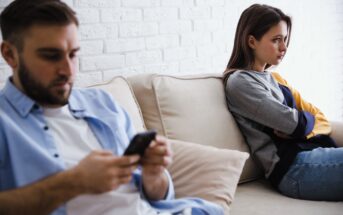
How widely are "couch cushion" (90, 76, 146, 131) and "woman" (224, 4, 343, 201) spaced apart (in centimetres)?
46

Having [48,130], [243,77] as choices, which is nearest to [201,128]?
[243,77]

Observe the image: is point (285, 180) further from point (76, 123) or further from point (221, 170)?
point (76, 123)

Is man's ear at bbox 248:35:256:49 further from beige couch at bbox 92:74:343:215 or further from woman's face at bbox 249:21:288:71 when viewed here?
beige couch at bbox 92:74:343:215

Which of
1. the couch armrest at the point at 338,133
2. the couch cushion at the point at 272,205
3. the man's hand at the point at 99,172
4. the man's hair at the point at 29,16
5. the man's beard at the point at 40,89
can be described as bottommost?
the couch cushion at the point at 272,205

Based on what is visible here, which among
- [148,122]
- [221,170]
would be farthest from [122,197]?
[148,122]

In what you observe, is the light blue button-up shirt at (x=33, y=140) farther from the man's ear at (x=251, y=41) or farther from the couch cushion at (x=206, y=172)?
the man's ear at (x=251, y=41)

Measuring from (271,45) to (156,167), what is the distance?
105 centimetres

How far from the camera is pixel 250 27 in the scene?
198 cm

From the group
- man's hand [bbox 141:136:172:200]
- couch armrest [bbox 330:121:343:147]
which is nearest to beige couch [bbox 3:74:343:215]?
couch armrest [bbox 330:121:343:147]

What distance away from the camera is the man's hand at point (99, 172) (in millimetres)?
945

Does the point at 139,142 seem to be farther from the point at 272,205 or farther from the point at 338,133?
the point at 338,133

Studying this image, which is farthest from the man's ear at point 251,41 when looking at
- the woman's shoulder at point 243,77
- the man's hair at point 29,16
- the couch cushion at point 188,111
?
the man's hair at point 29,16

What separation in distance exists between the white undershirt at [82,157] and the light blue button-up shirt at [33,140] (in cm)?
2

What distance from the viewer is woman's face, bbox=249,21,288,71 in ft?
6.46
